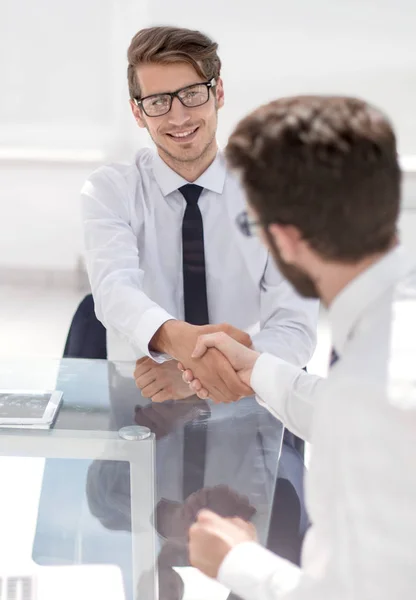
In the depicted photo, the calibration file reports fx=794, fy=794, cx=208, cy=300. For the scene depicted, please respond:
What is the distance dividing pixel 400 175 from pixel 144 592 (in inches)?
28.9

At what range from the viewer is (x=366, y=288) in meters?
1.00

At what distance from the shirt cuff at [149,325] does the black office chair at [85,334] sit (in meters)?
0.42

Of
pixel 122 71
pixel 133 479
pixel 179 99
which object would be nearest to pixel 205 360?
pixel 133 479

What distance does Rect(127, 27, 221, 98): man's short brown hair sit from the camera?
210 centimetres

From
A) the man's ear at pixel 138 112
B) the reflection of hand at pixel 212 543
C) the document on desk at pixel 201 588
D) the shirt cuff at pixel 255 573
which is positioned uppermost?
the man's ear at pixel 138 112

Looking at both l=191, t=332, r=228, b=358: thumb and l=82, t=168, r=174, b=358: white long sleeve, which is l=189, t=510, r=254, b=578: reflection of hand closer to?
l=191, t=332, r=228, b=358: thumb

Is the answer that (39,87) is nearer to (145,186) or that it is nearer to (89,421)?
(145,186)

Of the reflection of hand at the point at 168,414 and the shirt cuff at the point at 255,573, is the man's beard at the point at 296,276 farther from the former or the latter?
the reflection of hand at the point at 168,414

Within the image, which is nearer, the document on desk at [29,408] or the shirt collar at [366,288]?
→ the shirt collar at [366,288]

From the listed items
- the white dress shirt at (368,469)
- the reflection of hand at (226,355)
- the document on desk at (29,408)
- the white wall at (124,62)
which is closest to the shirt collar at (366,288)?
the white dress shirt at (368,469)

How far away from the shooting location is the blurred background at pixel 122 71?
4.89 meters

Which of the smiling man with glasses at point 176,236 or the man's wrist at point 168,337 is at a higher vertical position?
the smiling man with glasses at point 176,236

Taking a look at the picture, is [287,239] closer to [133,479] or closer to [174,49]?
[133,479]

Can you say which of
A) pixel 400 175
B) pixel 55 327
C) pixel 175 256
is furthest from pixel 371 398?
pixel 55 327
